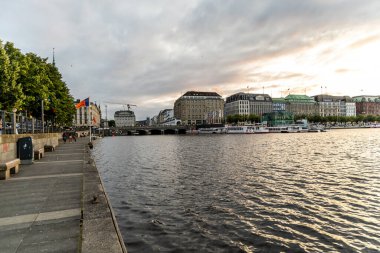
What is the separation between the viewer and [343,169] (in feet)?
96.6

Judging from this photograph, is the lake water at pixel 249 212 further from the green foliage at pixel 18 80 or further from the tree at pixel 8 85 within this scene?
the green foliage at pixel 18 80

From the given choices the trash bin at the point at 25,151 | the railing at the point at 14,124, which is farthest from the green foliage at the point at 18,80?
the trash bin at the point at 25,151

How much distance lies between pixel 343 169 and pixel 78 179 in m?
25.8

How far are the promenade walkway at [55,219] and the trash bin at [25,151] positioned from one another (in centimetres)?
908

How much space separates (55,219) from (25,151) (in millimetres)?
17002

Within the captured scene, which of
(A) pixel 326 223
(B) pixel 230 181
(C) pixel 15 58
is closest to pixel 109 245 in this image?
(A) pixel 326 223

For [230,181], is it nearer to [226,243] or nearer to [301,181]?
[301,181]

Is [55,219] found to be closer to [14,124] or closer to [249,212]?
[249,212]

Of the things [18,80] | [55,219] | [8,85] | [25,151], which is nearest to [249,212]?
[55,219]

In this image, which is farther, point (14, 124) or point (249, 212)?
point (14, 124)

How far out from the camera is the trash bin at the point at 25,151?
75.3ft

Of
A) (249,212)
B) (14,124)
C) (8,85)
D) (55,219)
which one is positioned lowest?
(249,212)

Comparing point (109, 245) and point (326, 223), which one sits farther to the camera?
point (326, 223)

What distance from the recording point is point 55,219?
8977 millimetres
